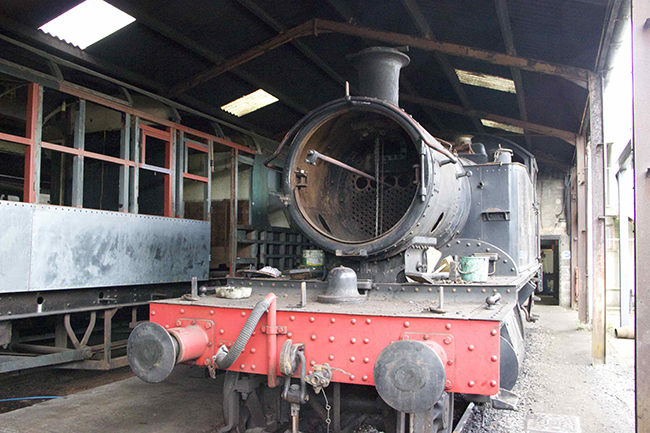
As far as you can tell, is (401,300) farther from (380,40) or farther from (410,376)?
(380,40)

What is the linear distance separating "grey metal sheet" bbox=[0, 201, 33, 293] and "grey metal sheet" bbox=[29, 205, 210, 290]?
0.23ft

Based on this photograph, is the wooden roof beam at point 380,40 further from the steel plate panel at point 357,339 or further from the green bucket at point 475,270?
the steel plate panel at point 357,339

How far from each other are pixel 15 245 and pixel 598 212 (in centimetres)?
606

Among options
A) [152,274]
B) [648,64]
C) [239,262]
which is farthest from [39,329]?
[648,64]

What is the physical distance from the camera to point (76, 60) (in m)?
5.46

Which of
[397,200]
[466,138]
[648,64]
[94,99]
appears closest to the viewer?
[648,64]

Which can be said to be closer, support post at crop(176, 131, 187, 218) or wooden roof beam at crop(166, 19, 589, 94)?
wooden roof beam at crop(166, 19, 589, 94)

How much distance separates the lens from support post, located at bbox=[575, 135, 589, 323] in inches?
318

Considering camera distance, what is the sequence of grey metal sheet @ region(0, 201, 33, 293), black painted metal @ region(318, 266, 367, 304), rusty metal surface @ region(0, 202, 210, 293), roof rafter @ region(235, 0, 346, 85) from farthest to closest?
roof rafter @ region(235, 0, 346, 85)
rusty metal surface @ region(0, 202, 210, 293)
grey metal sheet @ region(0, 201, 33, 293)
black painted metal @ region(318, 266, 367, 304)

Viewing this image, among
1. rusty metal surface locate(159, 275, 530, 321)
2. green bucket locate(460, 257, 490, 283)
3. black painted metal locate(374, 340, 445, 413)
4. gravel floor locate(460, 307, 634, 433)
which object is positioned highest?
green bucket locate(460, 257, 490, 283)

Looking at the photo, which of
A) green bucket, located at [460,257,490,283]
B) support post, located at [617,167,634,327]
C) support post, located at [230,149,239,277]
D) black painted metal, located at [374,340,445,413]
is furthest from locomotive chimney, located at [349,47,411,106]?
support post, located at [617,167,634,327]

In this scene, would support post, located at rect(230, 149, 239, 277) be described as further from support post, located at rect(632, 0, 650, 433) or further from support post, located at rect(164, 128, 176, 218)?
support post, located at rect(632, 0, 650, 433)

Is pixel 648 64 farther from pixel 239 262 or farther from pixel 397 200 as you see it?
pixel 239 262

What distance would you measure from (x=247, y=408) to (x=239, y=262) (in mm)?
3979
